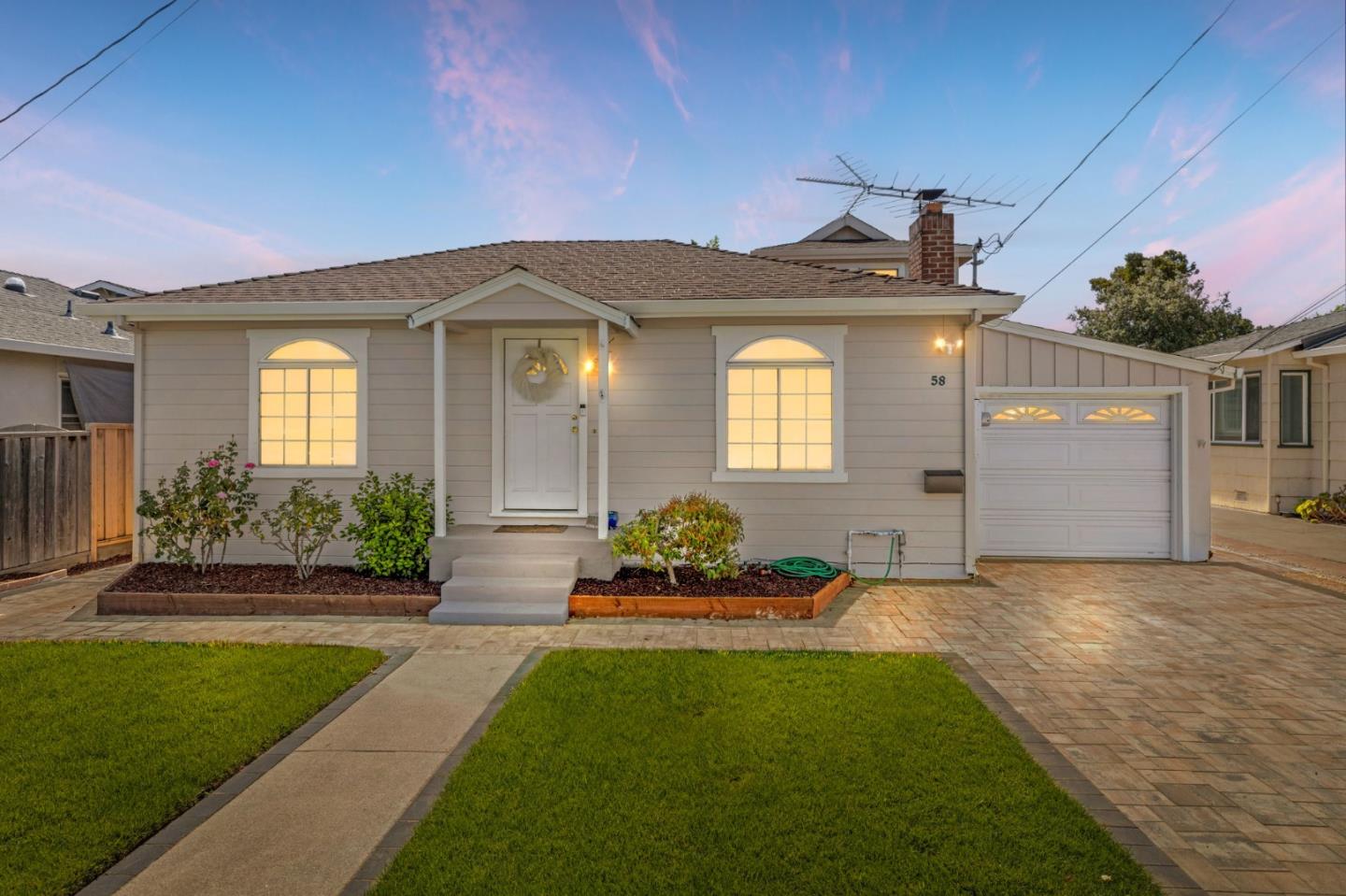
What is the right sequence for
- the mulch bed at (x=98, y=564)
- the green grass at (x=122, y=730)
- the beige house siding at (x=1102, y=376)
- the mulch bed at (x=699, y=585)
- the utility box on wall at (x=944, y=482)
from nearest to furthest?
the green grass at (x=122, y=730), the mulch bed at (x=699, y=585), the utility box on wall at (x=944, y=482), the mulch bed at (x=98, y=564), the beige house siding at (x=1102, y=376)

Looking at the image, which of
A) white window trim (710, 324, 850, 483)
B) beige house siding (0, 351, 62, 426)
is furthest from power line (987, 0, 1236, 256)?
beige house siding (0, 351, 62, 426)

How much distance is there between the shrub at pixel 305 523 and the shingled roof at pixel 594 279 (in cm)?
235

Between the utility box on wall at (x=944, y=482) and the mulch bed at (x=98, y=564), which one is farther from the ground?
→ the utility box on wall at (x=944, y=482)

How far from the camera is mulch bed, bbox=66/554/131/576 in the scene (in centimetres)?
780

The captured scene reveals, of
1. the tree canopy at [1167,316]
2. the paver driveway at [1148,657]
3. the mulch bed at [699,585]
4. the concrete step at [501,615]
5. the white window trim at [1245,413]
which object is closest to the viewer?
the paver driveway at [1148,657]

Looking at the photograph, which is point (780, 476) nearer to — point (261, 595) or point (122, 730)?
point (261, 595)

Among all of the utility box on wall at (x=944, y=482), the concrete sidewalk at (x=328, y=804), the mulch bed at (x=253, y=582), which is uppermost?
the utility box on wall at (x=944, y=482)

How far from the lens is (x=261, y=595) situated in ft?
20.0

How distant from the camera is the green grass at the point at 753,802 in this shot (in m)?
2.34

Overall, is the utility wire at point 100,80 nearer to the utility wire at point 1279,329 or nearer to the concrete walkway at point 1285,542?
the concrete walkway at point 1285,542

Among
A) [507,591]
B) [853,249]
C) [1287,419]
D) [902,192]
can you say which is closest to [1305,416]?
[1287,419]

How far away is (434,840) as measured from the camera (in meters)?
2.54

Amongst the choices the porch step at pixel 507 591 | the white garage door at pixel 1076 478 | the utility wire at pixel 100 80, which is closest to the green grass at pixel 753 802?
the porch step at pixel 507 591

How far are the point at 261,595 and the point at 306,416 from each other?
239 centimetres
